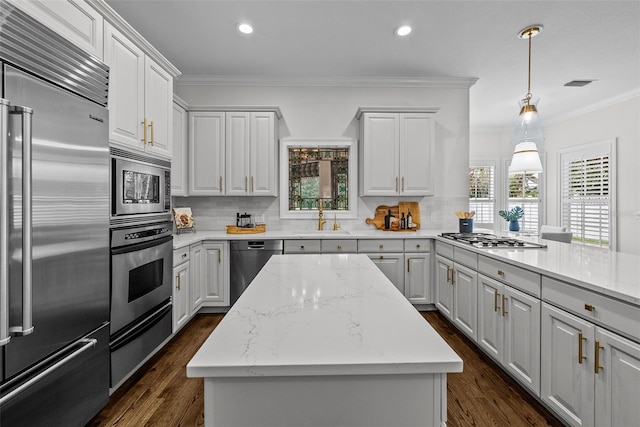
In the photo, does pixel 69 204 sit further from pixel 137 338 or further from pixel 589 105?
pixel 589 105

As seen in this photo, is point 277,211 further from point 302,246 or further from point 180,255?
point 180,255

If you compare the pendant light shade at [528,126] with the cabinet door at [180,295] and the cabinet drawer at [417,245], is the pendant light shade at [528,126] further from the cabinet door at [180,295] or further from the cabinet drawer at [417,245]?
the cabinet door at [180,295]

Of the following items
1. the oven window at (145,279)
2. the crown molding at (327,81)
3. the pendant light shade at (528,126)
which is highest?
the crown molding at (327,81)

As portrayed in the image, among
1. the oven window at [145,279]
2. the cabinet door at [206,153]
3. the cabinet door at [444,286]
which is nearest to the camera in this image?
the oven window at [145,279]

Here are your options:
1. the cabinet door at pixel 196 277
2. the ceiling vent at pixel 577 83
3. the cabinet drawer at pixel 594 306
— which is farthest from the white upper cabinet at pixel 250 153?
the ceiling vent at pixel 577 83

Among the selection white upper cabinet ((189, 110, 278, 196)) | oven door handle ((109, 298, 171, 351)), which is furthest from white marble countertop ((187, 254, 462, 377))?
white upper cabinet ((189, 110, 278, 196))

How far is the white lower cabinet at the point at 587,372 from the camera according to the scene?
1.30m

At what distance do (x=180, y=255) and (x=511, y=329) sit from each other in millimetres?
2644

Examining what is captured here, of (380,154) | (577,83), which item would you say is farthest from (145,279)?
(577,83)

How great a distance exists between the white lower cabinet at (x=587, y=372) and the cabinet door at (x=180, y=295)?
268 cm

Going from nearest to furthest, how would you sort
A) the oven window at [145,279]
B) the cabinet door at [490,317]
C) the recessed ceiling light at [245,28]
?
1. the oven window at [145,279]
2. the cabinet door at [490,317]
3. the recessed ceiling light at [245,28]

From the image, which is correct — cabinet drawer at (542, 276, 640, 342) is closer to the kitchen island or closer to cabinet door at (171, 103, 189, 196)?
the kitchen island

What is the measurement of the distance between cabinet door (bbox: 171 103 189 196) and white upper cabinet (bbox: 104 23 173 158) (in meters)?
0.71

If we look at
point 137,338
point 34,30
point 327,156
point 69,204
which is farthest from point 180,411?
point 327,156
